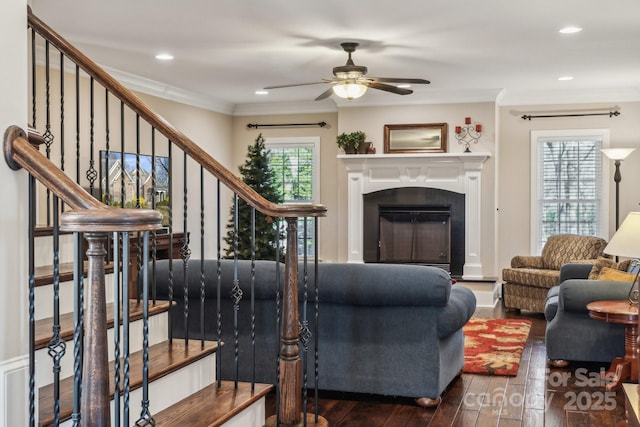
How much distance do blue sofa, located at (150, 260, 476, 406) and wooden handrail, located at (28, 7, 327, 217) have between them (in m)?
1.12

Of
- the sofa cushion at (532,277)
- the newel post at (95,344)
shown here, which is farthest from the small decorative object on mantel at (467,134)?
the newel post at (95,344)

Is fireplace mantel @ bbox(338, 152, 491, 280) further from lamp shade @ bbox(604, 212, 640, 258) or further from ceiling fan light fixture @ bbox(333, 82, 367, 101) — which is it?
lamp shade @ bbox(604, 212, 640, 258)

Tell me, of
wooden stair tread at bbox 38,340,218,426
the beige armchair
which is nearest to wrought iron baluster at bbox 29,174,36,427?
wooden stair tread at bbox 38,340,218,426

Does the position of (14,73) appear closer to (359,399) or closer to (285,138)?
(359,399)

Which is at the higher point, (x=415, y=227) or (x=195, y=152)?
(x=195, y=152)

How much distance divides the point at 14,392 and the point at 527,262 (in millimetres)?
7263

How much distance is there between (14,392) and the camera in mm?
2086

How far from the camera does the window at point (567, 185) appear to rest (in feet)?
29.6

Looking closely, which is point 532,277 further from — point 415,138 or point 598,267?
point 415,138

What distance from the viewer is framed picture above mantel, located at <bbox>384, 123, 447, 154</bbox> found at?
9023 millimetres

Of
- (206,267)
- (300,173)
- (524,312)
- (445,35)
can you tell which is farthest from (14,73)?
(300,173)

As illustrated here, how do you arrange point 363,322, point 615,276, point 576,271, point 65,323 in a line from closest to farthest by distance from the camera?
point 65,323 → point 363,322 → point 615,276 → point 576,271

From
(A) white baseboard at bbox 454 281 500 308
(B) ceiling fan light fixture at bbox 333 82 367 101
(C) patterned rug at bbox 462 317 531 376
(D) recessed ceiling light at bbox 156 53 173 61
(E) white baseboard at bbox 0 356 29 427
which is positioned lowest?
(C) patterned rug at bbox 462 317 531 376

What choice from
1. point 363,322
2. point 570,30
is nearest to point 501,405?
point 363,322
